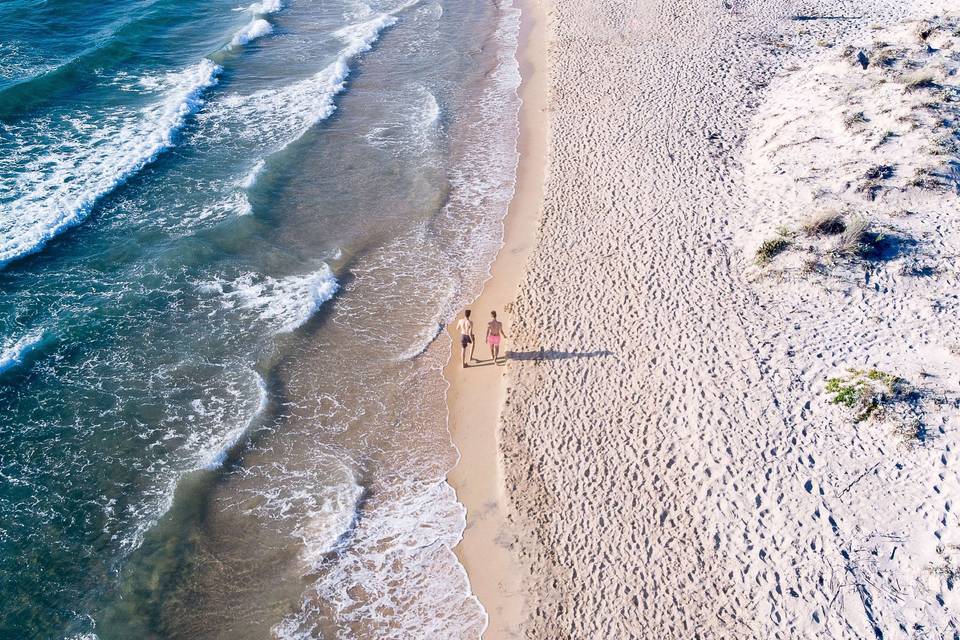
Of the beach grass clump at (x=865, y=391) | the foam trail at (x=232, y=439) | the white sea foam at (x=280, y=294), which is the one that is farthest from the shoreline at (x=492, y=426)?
the beach grass clump at (x=865, y=391)

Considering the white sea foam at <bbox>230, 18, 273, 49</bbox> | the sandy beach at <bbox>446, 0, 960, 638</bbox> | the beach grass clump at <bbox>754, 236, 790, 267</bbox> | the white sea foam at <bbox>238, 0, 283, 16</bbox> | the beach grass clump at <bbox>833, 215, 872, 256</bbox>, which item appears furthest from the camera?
the white sea foam at <bbox>238, 0, 283, 16</bbox>

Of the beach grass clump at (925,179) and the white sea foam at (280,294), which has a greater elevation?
the beach grass clump at (925,179)

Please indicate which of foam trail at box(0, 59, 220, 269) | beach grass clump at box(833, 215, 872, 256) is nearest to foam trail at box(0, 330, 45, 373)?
foam trail at box(0, 59, 220, 269)

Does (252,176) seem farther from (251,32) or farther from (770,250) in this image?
(770,250)

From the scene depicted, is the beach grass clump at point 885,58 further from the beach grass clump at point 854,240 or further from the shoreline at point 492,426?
the shoreline at point 492,426

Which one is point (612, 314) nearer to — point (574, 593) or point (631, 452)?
point (631, 452)

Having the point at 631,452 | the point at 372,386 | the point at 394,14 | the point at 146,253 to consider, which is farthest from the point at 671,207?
the point at 394,14

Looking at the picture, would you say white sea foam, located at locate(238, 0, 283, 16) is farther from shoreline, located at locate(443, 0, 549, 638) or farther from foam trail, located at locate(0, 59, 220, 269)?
shoreline, located at locate(443, 0, 549, 638)
